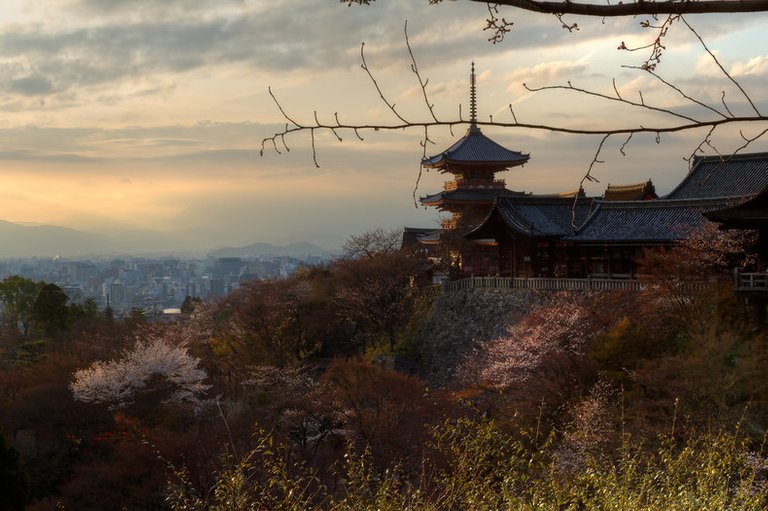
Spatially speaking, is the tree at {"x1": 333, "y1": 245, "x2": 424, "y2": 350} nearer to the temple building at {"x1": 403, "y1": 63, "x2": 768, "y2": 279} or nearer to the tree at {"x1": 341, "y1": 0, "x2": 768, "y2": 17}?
the temple building at {"x1": 403, "y1": 63, "x2": 768, "y2": 279}

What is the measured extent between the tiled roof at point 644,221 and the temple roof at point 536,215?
1060 mm

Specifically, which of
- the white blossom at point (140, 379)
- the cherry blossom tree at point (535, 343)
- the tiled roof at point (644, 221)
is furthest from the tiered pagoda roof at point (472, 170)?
the white blossom at point (140, 379)

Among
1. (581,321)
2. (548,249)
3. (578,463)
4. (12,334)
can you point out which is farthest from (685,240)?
(12,334)

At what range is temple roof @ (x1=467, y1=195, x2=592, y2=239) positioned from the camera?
26737 millimetres

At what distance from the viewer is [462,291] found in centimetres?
2872

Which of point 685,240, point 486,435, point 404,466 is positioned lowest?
point 404,466

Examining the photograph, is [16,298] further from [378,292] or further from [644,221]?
[644,221]

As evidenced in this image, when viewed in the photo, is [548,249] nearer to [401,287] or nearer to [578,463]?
[401,287]

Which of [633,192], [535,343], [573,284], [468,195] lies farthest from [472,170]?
[535,343]

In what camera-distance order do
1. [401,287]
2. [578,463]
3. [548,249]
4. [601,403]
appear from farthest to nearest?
[401,287] → [548,249] → [601,403] → [578,463]

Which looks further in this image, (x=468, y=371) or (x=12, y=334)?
(x=12, y=334)

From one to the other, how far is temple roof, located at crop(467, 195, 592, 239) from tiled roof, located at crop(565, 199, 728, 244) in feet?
3.48

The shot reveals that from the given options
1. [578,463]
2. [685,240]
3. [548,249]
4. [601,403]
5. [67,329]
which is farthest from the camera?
[67,329]

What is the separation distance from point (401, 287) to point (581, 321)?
40.1 ft
